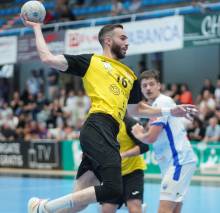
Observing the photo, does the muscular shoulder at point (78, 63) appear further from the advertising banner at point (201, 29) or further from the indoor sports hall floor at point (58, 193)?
the advertising banner at point (201, 29)

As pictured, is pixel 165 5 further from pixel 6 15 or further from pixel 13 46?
pixel 6 15

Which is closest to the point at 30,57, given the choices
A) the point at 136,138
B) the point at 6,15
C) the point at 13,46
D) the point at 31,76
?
the point at 13,46

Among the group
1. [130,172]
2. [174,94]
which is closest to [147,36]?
[174,94]

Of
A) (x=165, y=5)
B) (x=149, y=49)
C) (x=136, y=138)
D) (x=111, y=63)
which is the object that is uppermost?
(x=165, y=5)

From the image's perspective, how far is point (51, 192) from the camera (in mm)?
14461

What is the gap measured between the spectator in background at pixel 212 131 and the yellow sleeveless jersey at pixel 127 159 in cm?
1041

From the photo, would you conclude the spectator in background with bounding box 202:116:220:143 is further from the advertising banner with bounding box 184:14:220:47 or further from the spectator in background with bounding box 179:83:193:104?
the advertising banner with bounding box 184:14:220:47

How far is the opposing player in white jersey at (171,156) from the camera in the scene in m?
7.11

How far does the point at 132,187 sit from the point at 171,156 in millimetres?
674

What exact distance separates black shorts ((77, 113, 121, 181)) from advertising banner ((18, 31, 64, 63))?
1637 cm

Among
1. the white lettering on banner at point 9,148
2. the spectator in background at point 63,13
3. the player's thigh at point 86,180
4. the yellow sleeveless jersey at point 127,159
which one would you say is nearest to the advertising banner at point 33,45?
the spectator in background at point 63,13

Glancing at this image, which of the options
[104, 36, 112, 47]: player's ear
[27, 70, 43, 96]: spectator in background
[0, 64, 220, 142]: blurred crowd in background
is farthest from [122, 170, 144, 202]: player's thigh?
[27, 70, 43, 96]: spectator in background

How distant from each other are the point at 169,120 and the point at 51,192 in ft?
24.8

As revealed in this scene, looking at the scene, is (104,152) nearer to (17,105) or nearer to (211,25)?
(211,25)
